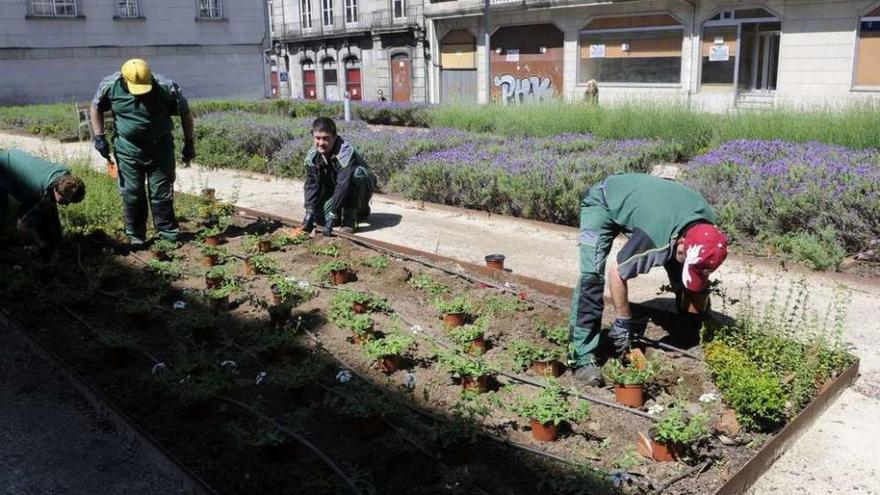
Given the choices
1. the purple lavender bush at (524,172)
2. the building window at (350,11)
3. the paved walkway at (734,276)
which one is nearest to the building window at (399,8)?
the building window at (350,11)

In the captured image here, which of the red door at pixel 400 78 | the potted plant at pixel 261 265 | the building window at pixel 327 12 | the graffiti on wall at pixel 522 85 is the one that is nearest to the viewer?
the potted plant at pixel 261 265

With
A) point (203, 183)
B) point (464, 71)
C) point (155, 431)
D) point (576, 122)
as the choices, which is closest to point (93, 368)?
Result: point (155, 431)

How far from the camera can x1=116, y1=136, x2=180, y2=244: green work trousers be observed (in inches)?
285

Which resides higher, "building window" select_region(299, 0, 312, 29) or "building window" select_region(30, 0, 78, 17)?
"building window" select_region(299, 0, 312, 29)

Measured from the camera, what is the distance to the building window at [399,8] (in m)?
34.3

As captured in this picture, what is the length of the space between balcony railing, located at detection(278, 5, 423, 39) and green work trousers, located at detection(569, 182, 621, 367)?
3004 centimetres

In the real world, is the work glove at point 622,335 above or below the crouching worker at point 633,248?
below

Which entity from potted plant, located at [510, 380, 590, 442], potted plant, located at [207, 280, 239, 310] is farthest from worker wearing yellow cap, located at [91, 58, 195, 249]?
potted plant, located at [510, 380, 590, 442]

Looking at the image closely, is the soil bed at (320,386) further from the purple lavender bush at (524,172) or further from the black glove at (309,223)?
the purple lavender bush at (524,172)

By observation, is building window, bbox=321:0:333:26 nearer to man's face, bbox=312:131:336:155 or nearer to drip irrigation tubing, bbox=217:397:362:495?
man's face, bbox=312:131:336:155

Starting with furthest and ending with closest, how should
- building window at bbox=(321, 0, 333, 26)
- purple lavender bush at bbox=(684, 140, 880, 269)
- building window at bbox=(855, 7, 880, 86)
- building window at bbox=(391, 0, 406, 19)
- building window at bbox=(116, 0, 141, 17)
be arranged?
building window at bbox=(321, 0, 333, 26) → building window at bbox=(391, 0, 406, 19) → building window at bbox=(116, 0, 141, 17) → building window at bbox=(855, 7, 880, 86) → purple lavender bush at bbox=(684, 140, 880, 269)

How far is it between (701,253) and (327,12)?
36.8m

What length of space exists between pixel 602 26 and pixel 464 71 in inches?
280

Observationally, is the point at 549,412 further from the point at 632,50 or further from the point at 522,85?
the point at 522,85
